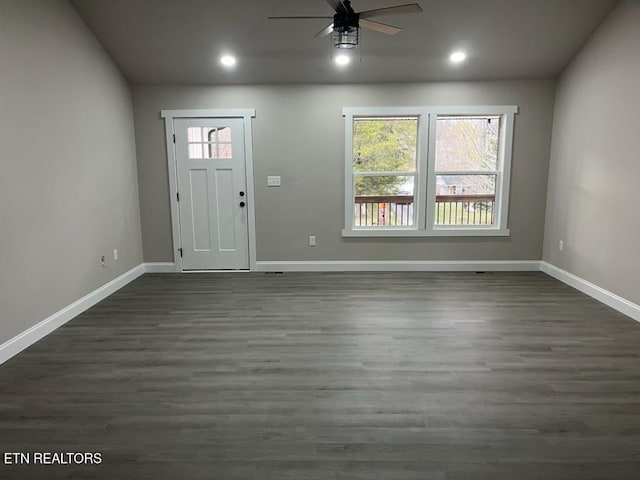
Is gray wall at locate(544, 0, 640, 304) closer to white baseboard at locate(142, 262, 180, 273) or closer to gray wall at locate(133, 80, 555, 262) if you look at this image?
gray wall at locate(133, 80, 555, 262)

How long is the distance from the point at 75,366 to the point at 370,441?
2.13 meters

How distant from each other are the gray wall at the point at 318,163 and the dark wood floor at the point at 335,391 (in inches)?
53.2

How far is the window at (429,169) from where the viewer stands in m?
5.01

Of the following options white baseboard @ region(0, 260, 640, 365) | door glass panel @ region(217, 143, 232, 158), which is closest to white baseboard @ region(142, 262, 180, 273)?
white baseboard @ region(0, 260, 640, 365)

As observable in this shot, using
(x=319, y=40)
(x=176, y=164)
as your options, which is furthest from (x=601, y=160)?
(x=176, y=164)

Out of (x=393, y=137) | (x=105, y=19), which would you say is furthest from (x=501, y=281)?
(x=105, y=19)

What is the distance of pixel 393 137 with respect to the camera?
16.9 ft

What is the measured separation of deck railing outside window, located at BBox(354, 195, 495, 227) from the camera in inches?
207

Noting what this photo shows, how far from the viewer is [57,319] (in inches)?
135

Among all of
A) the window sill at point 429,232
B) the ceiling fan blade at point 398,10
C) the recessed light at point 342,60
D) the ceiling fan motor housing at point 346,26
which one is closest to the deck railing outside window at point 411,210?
the window sill at point 429,232

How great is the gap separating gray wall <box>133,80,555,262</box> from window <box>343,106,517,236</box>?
0.41 ft

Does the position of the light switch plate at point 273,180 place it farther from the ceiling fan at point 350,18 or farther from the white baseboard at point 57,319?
the ceiling fan at point 350,18

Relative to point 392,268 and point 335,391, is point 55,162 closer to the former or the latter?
point 335,391

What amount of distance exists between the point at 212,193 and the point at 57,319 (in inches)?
94.0
